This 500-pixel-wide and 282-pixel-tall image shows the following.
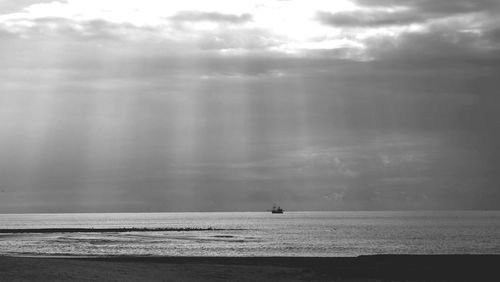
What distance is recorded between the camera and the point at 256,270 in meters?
41.1

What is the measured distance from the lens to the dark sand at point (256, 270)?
32.6 meters

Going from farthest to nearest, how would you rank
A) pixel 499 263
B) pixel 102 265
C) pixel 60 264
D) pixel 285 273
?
1. pixel 499 263
2. pixel 285 273
3. pixel 102 265
4. pixel 60 264

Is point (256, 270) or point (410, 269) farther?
point (410, 269)

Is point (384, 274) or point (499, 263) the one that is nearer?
point (384, 274)

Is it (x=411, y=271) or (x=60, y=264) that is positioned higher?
(x=60, y=264)

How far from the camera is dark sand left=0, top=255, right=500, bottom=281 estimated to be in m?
32.6

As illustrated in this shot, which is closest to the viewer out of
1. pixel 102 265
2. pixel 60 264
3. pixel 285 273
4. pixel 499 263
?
pixel 60 264

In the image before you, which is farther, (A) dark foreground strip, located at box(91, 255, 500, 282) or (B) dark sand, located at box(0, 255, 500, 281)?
(A) dark foreground strip, located at box(91, 255, 500, 282)

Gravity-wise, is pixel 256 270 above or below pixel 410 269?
above

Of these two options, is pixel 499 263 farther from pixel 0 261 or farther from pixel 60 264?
pixel 0 261

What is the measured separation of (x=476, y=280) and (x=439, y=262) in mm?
8797

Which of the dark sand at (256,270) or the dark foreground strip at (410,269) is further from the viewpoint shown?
the dark foreground strip at (410,269)

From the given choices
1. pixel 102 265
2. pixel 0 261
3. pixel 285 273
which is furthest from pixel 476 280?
pixel 0 261

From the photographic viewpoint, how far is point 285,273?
4072 centimetres
